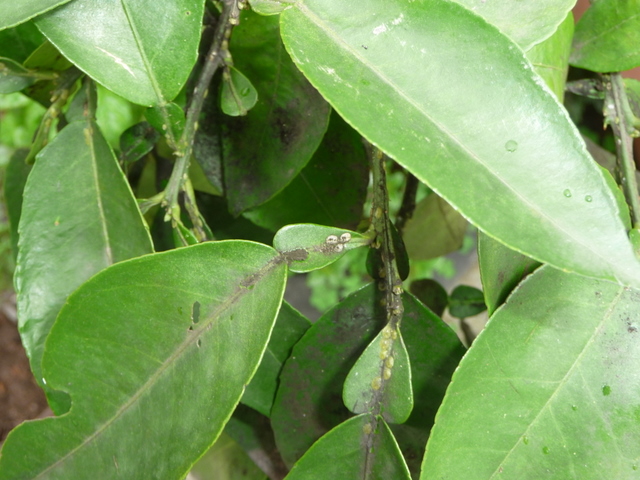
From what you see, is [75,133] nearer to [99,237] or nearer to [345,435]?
[99,237]

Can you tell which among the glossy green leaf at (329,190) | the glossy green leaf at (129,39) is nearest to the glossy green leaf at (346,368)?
the glossy green leaf at (329,190)

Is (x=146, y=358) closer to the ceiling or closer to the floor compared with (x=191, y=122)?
closer to the floor

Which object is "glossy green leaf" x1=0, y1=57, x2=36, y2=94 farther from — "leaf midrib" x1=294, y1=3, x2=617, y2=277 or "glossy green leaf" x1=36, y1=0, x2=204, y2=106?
"leaf midrib" x1=294, y1=3, x2=617, y2=277

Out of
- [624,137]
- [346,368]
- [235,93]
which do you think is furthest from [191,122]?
[624,137]

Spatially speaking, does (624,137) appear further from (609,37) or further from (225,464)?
(225,464)

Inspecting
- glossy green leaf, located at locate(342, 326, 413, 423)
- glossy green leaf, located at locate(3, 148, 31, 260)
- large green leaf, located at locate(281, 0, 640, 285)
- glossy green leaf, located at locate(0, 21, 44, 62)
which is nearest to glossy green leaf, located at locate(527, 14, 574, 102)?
large green leaf, located at locate(281, 0, 640, 285)
